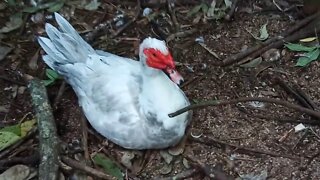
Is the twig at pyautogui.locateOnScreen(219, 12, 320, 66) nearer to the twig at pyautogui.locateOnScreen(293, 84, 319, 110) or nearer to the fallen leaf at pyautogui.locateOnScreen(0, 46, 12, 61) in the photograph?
the twig at pyautogui.locateOnScreen(293, 84, 319, 110)

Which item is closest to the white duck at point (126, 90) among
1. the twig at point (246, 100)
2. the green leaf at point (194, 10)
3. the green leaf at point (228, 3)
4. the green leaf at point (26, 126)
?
the twig at point (246, 100)

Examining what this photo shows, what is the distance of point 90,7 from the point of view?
3.60m

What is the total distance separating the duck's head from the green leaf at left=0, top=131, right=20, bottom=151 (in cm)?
66

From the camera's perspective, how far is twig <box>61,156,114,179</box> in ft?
9.14

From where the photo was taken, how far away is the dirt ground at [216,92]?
2854 mm

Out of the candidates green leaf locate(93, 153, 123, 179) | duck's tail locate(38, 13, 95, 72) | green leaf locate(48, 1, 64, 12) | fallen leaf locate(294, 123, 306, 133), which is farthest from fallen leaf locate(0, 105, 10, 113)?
fallen leaf locate(294, 123, 306, 133)

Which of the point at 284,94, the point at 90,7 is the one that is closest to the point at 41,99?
the point at 90,7

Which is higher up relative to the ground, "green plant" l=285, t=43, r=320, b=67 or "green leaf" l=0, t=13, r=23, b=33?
"green leaf" l=0, t=13, r=23, b=33

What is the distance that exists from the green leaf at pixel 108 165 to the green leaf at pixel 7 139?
35cm

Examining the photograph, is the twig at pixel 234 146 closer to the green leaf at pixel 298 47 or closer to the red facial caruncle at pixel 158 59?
the red facial caruncle at pixel 158 59

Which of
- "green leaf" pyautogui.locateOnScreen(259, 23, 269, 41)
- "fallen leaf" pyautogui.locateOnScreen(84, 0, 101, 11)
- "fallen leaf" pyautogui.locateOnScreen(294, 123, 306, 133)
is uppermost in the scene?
"fallen leaf" pyautogui.locateOnScreen(84, 0, 101, 11)

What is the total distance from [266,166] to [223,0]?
103 cm

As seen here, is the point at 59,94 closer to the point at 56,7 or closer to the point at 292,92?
the point at 56,7

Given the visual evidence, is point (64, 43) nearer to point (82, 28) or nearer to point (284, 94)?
point (82, 28)
